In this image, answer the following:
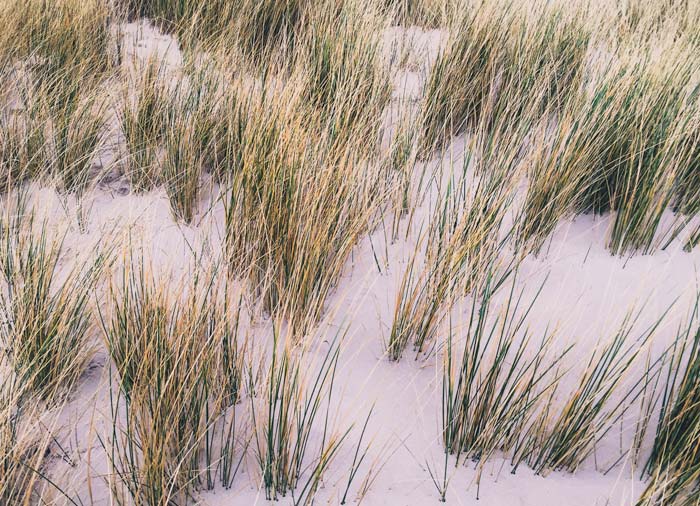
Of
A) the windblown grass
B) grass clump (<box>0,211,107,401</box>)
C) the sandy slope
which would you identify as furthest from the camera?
grass clump (<box>0,211,107,401</box>)

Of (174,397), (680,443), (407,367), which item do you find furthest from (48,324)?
(680,443)

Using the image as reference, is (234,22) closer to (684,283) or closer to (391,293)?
(391,293)

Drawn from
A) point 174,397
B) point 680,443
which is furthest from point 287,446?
point 680,443

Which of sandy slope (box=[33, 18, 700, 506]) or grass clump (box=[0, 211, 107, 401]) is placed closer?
sandy slope (box=[33, 18, 700, 506])

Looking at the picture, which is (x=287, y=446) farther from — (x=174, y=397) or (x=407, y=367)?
(x=407, y=367)

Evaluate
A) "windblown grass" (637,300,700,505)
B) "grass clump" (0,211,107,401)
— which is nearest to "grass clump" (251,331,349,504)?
"grass clump" (0,211,107,401)

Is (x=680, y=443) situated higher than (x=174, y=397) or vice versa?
(x=680, y=443)

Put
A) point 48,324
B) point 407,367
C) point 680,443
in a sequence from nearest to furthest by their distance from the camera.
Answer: point 680,443, point 48,324, point 407,367

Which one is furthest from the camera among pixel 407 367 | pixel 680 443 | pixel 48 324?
pixel 407 367

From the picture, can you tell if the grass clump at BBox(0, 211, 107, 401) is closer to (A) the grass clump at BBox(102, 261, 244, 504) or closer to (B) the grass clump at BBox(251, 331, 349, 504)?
(A) the grass clump at BBox(102, 261, 244, 504)

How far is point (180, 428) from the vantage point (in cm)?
124

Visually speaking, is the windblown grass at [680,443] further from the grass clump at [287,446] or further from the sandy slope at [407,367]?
the grass clump at [287,446]

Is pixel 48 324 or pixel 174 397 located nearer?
pixel 174 397

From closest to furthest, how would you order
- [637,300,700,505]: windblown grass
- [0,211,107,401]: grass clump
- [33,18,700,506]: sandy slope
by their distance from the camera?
[637,300,700,505]: windblown grass → [33,18,700,506]: sandy slope → [0,211,107,401]: grass clump
